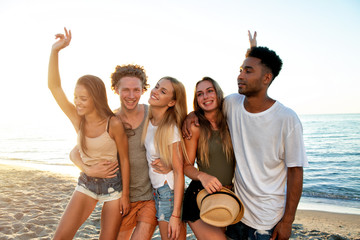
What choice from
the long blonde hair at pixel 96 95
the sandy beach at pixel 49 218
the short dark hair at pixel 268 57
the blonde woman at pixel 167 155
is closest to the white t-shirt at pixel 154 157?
the blonde woman at pixel 167 155

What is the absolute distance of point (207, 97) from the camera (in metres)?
3.55

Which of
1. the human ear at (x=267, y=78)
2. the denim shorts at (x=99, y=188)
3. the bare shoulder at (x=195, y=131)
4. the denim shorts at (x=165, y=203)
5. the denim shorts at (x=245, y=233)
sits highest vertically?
the human ear at (x=267, y=78)

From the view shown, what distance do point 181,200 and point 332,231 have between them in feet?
17.0

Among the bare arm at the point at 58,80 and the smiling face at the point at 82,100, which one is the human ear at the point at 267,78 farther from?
the bare arm at the point at 58,80

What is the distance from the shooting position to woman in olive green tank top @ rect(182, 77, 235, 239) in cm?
326

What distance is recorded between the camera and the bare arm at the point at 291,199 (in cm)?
298

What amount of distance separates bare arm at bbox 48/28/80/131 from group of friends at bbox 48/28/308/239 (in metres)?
0.01

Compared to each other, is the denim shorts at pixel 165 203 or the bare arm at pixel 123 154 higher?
the bare arm at pixel 123 154

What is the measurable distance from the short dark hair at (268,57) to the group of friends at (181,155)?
13 millimetres

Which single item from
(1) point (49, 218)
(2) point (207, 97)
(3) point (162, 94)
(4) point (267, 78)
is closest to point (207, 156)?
(2) point (207, 97)

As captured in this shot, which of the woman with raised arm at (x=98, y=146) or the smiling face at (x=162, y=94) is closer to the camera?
the woman with raised arm at (x=98, y=146)

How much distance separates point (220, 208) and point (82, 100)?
221 centimetres

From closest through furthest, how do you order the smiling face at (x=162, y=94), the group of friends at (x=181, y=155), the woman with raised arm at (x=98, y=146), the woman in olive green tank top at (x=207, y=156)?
1. the group of friends at (x=181, y=155)
2. the woman in olive green tank top at (x=207, y=156)
3. the woman with raised arm at (x=98, y=146)
4. the smiling face at (x=162, y=94)

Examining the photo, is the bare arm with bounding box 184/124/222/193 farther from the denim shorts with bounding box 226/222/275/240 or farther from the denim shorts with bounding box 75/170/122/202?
the denim shorts with bounding box 75/170/122/202
